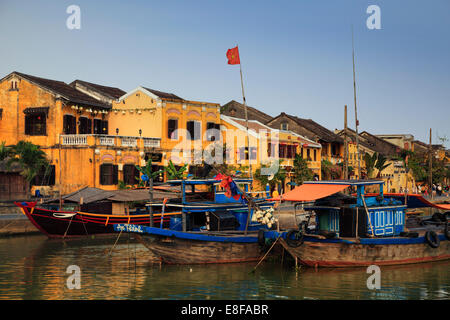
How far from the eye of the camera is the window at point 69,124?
37531mm

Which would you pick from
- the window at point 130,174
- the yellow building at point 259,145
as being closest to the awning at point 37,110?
the window at point 130,174

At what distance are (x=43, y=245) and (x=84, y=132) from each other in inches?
586

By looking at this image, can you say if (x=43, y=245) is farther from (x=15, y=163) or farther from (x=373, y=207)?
(x=373, y=207)

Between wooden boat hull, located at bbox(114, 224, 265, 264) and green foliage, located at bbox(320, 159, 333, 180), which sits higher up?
green foliage, located at bbox(320, 159, 333, 180)

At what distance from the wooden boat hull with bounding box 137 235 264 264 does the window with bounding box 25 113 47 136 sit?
20.7 meters

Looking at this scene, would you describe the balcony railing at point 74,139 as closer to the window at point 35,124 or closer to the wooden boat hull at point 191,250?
the window at point 35,124

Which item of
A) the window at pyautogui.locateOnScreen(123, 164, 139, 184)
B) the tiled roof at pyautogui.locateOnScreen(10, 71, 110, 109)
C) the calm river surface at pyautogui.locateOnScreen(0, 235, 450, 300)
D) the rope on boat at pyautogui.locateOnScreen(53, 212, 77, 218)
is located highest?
the tiled roof at pyautogui.locateOnScreen(10, 71, 110, 109)

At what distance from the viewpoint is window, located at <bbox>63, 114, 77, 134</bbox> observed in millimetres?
37531

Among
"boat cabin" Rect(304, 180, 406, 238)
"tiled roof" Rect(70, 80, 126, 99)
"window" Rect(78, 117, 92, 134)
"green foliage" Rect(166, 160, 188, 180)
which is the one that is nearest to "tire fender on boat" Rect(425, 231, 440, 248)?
"boat cabin" Rect(304, 180, 406, 238)

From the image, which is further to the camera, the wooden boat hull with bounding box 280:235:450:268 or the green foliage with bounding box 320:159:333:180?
the green foliage with bounding box 320:159:333:180

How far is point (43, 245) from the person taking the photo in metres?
26.0

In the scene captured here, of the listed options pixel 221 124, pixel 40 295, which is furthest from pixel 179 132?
pixel 40 295

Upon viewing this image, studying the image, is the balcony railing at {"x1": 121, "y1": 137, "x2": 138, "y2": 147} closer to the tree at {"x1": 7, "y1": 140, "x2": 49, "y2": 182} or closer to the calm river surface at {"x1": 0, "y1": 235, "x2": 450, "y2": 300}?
the tree at {"x1": 7, "y1": 140, "x2": 49, "y2": 182}

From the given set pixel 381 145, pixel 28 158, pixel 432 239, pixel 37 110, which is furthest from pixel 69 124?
pixel 381 145
